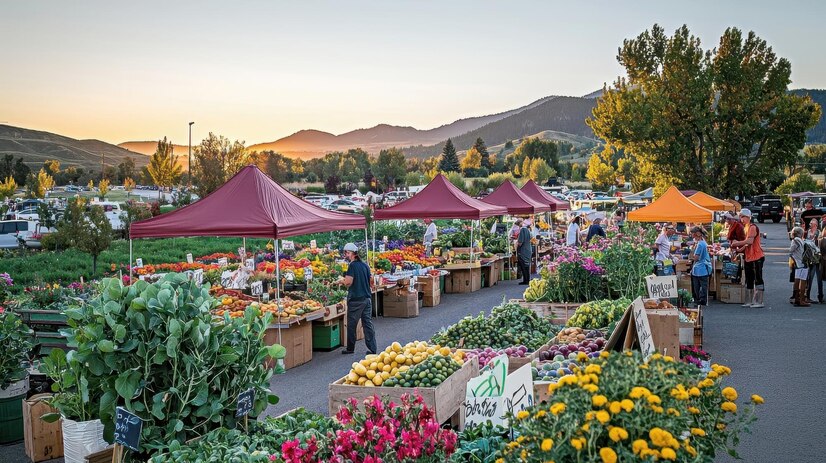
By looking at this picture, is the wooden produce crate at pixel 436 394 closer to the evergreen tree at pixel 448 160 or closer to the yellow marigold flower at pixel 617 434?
the yellow marigold flower at pixel 617 434

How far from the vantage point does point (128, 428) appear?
4.52m

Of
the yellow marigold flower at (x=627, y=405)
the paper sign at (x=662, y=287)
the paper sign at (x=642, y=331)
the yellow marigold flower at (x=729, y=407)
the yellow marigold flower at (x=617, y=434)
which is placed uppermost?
the yellow marigold flower at (x=627, y=405)

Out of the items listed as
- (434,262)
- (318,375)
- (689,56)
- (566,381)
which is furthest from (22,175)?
(566,381)

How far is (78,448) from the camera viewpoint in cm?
486

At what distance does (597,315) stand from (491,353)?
2.33m

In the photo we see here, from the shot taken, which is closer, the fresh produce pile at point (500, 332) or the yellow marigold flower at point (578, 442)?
the yellow marigold flower at point (578, 442)

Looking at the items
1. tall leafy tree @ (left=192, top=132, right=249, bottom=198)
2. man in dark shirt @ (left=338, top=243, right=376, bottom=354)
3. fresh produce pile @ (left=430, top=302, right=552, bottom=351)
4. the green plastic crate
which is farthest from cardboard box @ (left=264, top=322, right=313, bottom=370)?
tall leafy tree @ (left=192, top=132, right=249, bottom=198)

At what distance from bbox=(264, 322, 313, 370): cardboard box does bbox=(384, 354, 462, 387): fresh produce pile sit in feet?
14.0

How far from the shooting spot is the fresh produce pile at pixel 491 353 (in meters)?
6.95

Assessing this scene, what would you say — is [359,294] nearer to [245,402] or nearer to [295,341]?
[295,341]

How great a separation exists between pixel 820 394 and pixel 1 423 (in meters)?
8.77

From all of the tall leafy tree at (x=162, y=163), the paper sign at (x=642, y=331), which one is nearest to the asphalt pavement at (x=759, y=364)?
the paper sign at (x=642, y=331)

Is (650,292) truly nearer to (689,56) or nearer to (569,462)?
(569,462)

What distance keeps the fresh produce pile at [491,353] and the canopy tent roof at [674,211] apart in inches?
434
